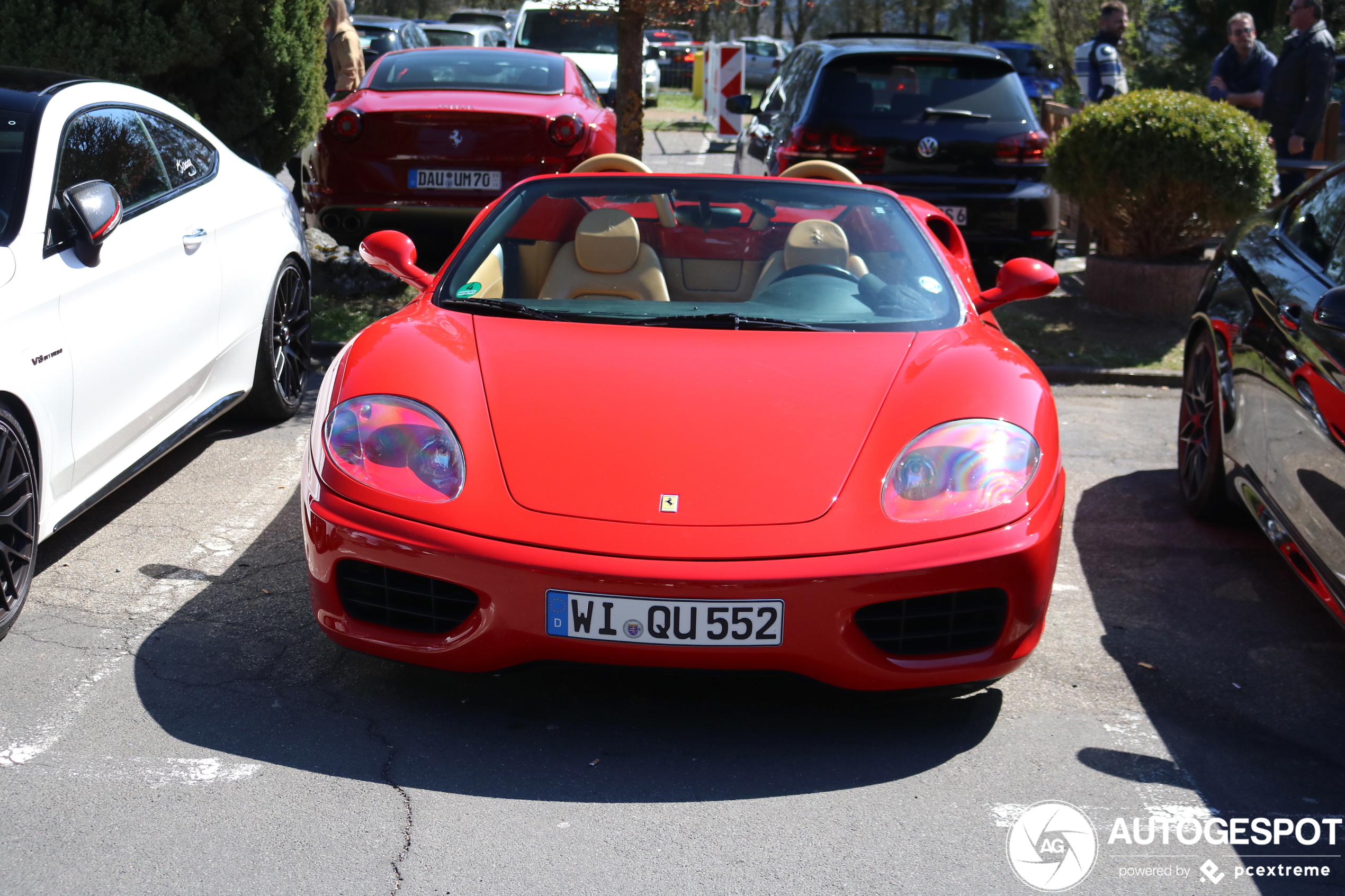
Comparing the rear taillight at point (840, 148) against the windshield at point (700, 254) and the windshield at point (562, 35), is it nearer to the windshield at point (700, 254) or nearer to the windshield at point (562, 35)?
the windshield at point (700, 254)

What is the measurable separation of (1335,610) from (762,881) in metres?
1.82

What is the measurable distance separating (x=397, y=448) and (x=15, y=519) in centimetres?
115

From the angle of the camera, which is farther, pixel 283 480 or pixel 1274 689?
pixel 283 480

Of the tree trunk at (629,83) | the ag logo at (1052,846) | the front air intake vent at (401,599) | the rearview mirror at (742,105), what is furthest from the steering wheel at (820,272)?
the rearview mirror at (742,105)

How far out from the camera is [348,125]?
312 inches

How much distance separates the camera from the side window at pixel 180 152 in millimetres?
4953

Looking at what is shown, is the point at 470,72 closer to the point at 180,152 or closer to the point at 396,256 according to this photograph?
the point at 180,152

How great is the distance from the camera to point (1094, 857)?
2.80 m

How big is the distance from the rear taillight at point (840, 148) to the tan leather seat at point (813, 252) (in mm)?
3970

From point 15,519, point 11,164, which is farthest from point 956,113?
point 15,519

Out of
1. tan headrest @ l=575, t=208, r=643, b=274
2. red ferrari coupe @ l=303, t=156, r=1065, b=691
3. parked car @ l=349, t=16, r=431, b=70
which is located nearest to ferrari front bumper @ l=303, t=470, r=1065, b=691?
red ferrari coupe @ l=303, t=156, r=1065, b=691

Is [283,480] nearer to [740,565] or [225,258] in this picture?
[225,258]

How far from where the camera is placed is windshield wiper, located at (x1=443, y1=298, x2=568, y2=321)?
397 cm

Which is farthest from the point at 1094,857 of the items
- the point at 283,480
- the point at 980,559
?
the point at 283,480
